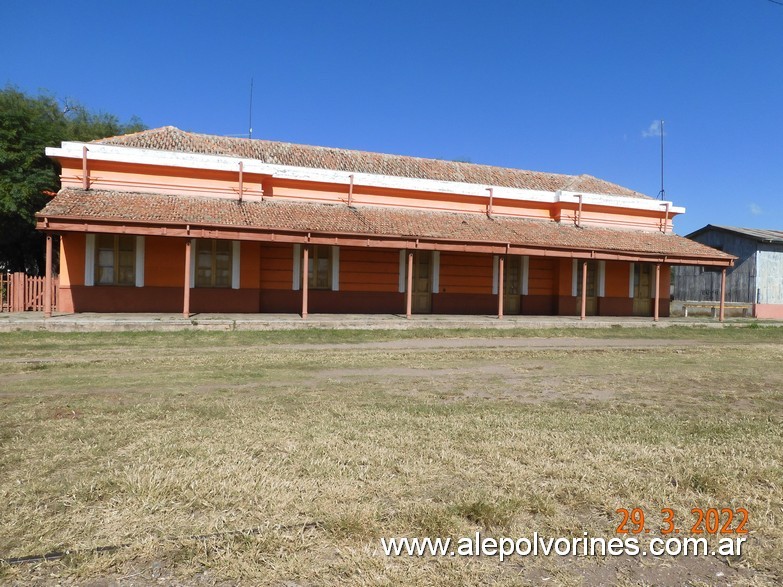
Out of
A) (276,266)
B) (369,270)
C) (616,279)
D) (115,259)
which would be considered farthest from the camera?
(616,279)

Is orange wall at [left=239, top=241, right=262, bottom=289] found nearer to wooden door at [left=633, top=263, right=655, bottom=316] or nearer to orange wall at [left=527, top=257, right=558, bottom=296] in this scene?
orange wall at [left=527, top=257, right=558, bottom=296]

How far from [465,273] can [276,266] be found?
22.0 ft

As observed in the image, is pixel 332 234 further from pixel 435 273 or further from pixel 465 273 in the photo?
pixel 465 273

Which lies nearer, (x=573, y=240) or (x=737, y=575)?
(x=737, y=575)

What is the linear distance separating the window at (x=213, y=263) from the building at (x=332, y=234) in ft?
0.11

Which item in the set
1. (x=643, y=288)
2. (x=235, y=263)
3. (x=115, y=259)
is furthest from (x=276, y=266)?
(x=643, y=288)

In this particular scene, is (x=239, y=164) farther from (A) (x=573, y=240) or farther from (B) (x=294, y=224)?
(A) (x=573, y=240)

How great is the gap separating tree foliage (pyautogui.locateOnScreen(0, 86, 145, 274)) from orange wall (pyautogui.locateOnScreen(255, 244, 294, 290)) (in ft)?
25.2

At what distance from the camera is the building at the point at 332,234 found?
601 inches

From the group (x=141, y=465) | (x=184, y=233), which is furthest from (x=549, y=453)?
(x=184, y=233)

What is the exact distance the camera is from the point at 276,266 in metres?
17.2

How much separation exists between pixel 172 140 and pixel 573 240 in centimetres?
1433

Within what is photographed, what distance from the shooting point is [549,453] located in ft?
13.6

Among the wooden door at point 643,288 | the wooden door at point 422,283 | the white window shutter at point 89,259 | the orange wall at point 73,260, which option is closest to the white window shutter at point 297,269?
the wooden door at point 422,283
